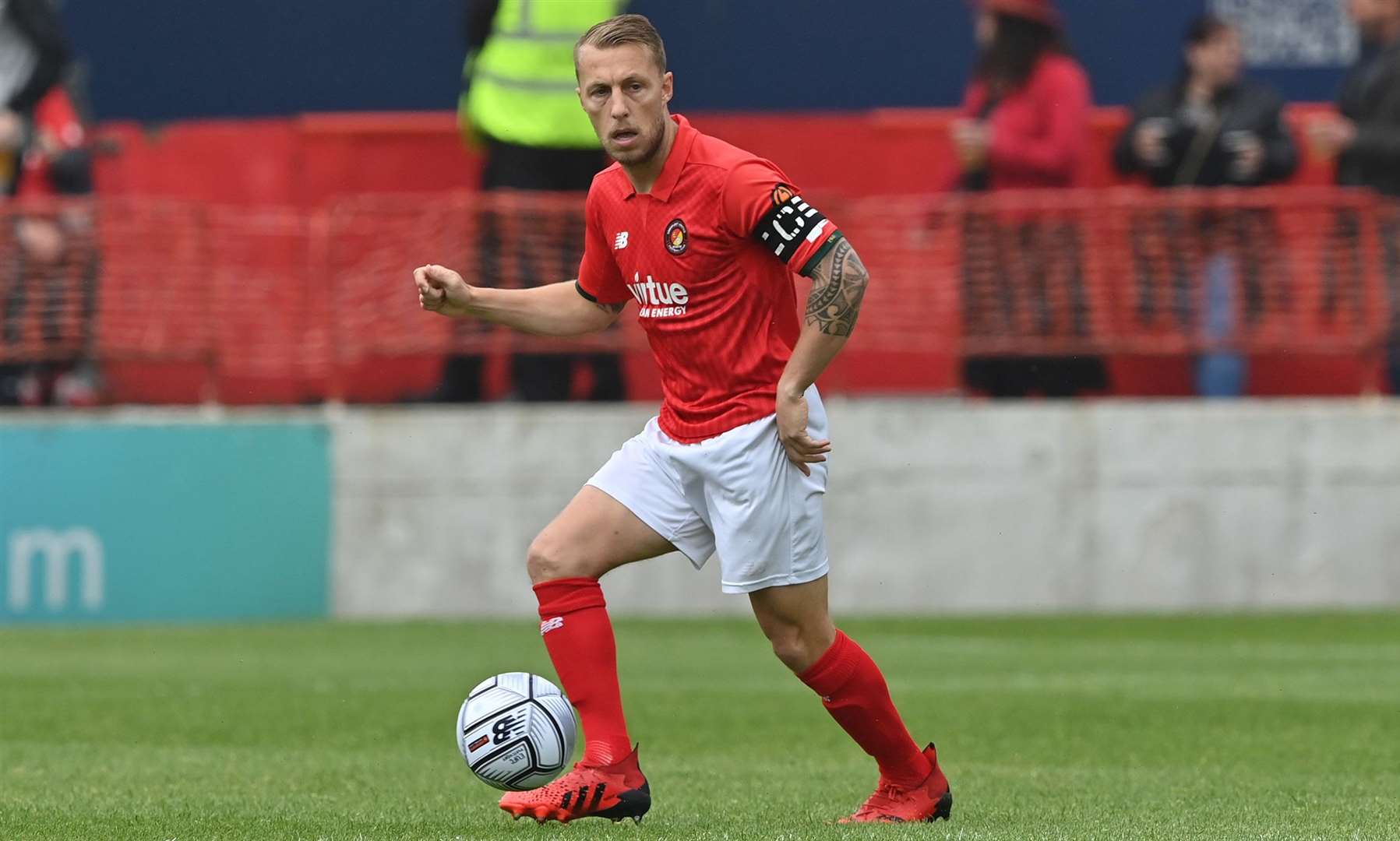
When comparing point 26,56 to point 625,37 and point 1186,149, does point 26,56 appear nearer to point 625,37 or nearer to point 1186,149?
point 1186,149

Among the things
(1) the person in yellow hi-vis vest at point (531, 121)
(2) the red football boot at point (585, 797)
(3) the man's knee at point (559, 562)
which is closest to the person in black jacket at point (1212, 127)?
(1) the person in yellow hi-vis vest at point (531, 121)

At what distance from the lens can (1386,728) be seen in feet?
29.8

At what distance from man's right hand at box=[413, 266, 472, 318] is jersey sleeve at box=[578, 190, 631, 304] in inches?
12.8

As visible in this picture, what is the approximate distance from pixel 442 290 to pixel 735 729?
3.11m

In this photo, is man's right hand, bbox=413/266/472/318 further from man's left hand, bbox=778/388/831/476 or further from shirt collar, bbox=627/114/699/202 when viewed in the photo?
Result: man's left hand, bbox=778/388/831/476

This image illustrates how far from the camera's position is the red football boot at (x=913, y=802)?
6684 mm

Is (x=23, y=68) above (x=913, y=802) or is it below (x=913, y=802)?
above

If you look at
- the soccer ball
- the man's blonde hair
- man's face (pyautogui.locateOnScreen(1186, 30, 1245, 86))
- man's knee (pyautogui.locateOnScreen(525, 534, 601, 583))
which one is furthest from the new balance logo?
man's face (pyautogui.locateOnScreen(1186, 30, 1245, 86))

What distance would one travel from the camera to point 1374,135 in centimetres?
1416

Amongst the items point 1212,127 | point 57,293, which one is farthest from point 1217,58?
point 57,293

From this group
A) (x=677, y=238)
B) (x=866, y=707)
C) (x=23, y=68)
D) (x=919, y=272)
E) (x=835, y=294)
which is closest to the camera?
(x=835, y=294)

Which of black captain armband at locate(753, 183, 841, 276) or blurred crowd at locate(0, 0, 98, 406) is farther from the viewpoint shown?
blurred crowd at locate(0, 0, 98, 406)

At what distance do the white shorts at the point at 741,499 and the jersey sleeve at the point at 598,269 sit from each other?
49 centimetres

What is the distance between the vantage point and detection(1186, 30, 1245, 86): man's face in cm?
1432
